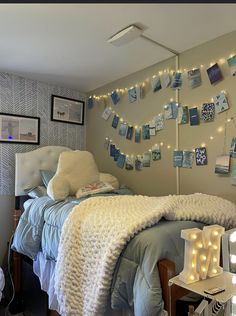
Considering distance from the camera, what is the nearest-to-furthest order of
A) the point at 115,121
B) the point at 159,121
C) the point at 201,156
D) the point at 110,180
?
the point at 201,156 → the point at 159,121 → the point at 110,180 → the point at 115,121

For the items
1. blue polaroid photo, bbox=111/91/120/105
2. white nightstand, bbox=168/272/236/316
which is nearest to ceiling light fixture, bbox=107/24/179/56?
blue polaroid photo, bbox=111/91/120/105

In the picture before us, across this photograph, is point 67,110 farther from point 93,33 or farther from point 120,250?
point 120,250

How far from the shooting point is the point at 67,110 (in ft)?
10.1

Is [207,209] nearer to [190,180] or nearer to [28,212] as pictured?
[190,180]

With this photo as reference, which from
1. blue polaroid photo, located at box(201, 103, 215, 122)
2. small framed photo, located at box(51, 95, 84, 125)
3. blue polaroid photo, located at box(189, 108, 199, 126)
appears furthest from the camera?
small framed photo, located at box(51, 95, 84, 125)

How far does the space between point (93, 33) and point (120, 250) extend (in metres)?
1.52

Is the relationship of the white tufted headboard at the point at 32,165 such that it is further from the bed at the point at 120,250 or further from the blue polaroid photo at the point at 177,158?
the blue polaroid photo at the point at 177,158

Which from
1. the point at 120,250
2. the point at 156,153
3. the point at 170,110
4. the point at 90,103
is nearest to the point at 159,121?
the point at 170,110

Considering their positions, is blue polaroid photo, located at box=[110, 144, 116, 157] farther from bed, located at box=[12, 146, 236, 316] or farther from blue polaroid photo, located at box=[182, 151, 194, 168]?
bed, located at box=[12, 146, 236, 316]

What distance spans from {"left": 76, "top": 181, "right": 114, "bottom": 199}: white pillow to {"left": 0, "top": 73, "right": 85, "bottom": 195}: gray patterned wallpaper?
0.84 m

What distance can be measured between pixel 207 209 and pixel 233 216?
17 cm

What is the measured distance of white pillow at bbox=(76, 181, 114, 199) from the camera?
89.1 inches

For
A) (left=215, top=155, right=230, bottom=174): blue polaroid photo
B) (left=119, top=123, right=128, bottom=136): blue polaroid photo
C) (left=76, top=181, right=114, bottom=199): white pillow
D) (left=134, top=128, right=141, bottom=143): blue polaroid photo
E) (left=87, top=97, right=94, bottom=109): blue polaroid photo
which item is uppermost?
(left=87, top=97, right=94, bottom=109): blue polaroid photo

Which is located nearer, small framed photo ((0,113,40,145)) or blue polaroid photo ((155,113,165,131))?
blue polaroid photo ((155,113,165,131))
